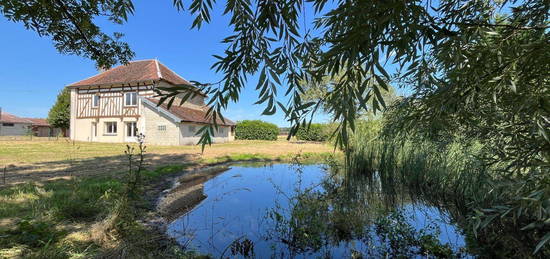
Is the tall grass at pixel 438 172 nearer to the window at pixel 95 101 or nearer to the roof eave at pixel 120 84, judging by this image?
the roof eave at pixel 120 84

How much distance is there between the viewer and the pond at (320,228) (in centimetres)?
323

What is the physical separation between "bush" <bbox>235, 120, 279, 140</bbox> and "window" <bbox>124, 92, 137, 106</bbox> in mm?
13462

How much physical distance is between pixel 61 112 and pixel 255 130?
22.5 metres

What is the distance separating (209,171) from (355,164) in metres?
5.20

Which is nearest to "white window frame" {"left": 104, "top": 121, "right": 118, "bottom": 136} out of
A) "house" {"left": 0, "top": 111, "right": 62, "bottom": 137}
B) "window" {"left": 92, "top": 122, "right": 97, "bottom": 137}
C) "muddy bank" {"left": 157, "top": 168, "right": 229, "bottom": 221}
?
"window" {"left": 92, "top": 122, "right": 97, "bottom": 137}

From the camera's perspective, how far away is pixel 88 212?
159 inches

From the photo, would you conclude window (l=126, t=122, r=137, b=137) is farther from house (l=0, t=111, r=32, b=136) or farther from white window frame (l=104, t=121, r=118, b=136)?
house (l=0, t=111, r=32, b=136)

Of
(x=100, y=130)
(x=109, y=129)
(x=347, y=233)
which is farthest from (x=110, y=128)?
(x=347, y=233)

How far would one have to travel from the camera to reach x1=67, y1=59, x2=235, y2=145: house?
19969 millimetres

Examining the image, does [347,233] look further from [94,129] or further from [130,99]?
[94,129]

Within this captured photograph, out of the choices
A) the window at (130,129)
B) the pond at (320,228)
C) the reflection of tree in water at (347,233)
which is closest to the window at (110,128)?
the window at (130,129)

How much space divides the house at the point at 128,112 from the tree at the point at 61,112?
8.11 metres

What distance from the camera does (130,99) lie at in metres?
22.0

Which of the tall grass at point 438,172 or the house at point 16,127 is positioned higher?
the house at point 16,127
